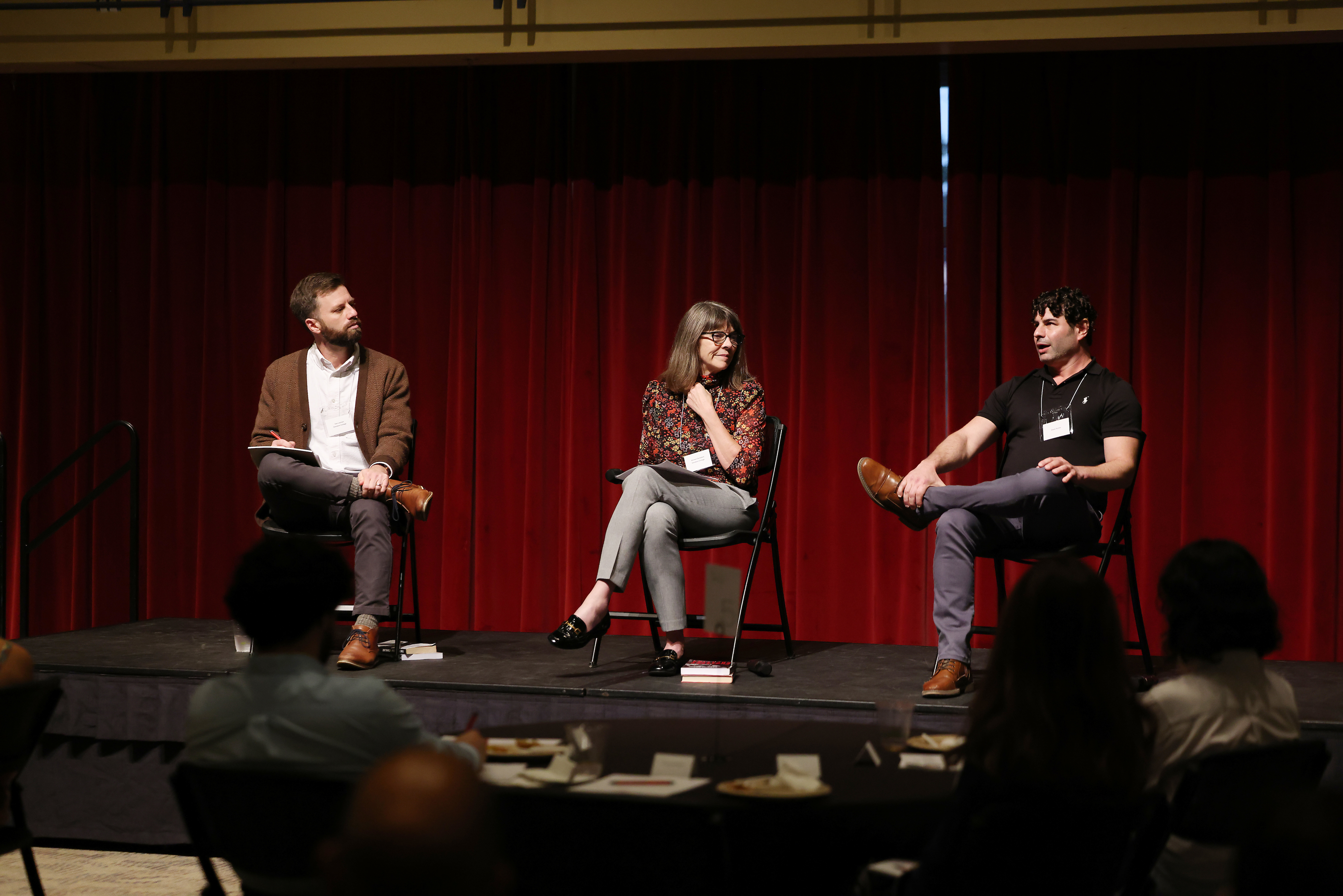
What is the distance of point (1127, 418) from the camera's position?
11.3 ft

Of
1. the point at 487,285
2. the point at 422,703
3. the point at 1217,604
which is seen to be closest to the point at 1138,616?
the point at 1217,604

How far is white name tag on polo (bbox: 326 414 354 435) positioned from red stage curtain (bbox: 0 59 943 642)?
48.5 inches

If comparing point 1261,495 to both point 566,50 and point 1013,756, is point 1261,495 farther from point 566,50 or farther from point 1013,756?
point 1013,756

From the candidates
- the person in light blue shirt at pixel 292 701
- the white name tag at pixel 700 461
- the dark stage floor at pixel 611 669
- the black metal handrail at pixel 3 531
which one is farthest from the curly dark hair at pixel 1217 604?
the black metal handrail at pixel 3 531

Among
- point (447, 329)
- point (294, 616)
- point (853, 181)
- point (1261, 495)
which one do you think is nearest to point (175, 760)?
point (294, 616)

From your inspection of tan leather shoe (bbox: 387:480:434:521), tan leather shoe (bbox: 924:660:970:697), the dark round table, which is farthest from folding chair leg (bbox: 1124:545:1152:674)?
tan leather shoe (bbox: 387:480:434:521)

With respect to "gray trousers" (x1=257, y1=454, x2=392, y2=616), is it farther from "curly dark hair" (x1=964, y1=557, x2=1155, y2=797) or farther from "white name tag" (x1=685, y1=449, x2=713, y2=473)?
"curly dark hair" (x1=964, y1=557, x2=1155, y2=797)

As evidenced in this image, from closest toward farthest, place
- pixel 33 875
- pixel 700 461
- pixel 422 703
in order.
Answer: pixel 33 875 < pixel 422 703 < pixel 700 461

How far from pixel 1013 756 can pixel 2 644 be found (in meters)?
1.72

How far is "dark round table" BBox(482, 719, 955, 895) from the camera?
1425 millimetres

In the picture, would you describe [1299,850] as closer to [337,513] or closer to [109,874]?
[109,874]

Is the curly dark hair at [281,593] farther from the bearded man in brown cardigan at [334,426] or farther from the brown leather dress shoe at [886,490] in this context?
the brown leather dress shoe at [886,490]

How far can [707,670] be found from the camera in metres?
3.37

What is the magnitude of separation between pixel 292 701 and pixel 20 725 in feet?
2.07
